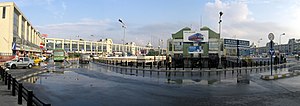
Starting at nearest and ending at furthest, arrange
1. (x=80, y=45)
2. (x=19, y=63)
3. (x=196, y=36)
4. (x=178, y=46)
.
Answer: (x=19, y=63)
(x=196, y=36)
(x=178, y=46)
(x=80, y=45)

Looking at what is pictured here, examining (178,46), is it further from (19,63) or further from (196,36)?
(19,63)

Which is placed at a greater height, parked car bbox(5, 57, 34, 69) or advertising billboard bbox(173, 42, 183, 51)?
advertising billboard bbox(173, 42, 183, 51)

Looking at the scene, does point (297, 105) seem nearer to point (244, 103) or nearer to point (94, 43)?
point (244, 103)

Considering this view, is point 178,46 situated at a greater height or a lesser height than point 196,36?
lesser

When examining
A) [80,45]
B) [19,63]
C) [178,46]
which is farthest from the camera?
[80,45]

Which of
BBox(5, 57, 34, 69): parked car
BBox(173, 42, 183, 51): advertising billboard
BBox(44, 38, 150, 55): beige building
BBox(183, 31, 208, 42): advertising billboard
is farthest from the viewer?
BBox(44, 38, 150, 55): beige building

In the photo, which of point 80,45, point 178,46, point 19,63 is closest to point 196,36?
point 178,46

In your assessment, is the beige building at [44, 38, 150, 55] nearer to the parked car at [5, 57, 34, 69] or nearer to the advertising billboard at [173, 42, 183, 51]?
the advertising billboard at [173, 42, 183, 51]

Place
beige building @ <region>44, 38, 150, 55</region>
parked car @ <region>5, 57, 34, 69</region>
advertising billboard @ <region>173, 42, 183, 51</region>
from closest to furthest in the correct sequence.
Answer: parked car @ <region>5, 57, 34, 69</region> → advertising billboard @ <region>173, 42, 183, 51</region> → beige building @ <region>44, 38, 150, 55</region>

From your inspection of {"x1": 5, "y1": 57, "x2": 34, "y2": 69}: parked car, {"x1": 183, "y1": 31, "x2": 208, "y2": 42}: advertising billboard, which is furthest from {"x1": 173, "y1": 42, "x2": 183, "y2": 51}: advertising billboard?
{"x1": 5, "y1": 57, "x2": 34, "y2": 69}: parked car

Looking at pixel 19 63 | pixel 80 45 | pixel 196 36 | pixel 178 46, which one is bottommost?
pixel 19 63

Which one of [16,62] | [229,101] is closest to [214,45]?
[16,62]

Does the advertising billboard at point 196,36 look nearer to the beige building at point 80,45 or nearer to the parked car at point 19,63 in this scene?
the parked car at point 19,63

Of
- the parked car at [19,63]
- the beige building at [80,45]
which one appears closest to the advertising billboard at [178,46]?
the parked car at [19,63]
